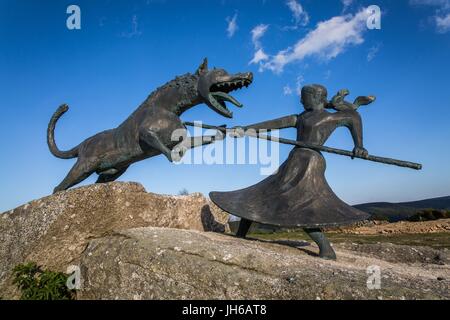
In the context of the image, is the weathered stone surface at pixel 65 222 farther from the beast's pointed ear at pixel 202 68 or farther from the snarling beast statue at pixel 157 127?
the beast's pointed ear at pixel 202 68

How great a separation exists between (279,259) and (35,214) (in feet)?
9.49

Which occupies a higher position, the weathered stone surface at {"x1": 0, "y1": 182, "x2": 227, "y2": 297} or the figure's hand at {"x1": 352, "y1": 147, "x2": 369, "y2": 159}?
the figure's hand at {"x1": 352, "y1": 147, "x2": 369, "y2": 159}

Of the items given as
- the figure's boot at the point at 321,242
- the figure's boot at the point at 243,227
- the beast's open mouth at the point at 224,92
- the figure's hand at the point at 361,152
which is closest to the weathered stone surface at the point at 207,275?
the figure's boot at the point at 321,242

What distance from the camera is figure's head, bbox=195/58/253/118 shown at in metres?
5.07

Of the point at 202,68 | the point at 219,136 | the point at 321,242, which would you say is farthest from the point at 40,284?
the point at 202,68

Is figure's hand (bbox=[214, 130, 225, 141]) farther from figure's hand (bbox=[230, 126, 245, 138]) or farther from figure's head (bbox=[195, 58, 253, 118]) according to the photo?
figure's head (bbox=[195, 58, 253, 118])

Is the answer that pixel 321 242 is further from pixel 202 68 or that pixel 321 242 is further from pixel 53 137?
pixel 53 137

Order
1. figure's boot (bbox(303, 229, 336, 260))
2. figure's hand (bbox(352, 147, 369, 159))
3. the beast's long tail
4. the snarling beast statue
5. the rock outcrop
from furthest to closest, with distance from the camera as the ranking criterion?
the beast's long tail → the snarling beast statue → figure's hand (bbox(352, 147, 369, 159)) → figure's boot (bbox(303, 229, 336, 260)) → the rock outcrop

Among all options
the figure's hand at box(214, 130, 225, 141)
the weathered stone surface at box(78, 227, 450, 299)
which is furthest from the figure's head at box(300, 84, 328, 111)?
the weathered stone surface at box(78, 227, 450, 299)

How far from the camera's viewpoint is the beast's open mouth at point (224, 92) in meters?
5.08

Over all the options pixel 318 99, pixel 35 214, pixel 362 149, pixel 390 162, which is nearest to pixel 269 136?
pixel 318 99

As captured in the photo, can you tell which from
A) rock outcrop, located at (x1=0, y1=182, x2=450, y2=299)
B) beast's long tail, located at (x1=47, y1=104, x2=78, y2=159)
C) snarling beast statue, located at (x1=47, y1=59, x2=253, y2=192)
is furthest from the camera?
beast's long tail, located at (x1=47, y1=104, x2=78, y2=159)
